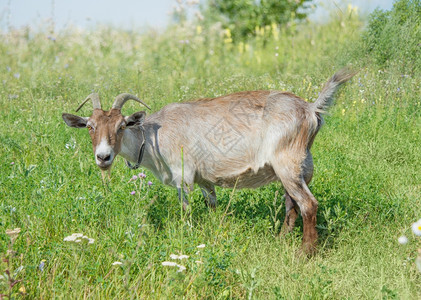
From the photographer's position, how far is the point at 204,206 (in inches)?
204

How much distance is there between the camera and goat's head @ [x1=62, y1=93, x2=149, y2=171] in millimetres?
4512

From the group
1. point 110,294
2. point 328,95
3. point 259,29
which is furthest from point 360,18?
point 110,294

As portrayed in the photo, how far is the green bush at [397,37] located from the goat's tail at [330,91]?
4.52 m

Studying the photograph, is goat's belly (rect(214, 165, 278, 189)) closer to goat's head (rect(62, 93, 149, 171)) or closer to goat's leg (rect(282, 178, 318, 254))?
goat's leg (rect(282, 178, 318, 254))

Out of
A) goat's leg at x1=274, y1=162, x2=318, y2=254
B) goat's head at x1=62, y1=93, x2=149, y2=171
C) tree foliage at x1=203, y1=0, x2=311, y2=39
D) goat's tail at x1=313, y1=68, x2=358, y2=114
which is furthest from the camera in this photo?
tree foliage at x1=203, y1=0, x2=311, y2=39

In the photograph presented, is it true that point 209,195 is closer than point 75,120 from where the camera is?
No

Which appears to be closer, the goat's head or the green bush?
the goat's head

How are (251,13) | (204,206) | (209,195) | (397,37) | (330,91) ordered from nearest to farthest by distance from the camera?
1. (330,91)
2. (204,206)
3. (209,195)
4. (397,37)
5. (251,13)

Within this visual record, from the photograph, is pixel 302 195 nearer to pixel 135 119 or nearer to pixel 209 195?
pixel 209 195

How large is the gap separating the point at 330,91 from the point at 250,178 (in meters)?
1.15

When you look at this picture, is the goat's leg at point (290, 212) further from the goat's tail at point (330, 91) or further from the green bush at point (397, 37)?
the green bush at point (397, 37)

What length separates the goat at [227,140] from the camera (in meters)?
4.66

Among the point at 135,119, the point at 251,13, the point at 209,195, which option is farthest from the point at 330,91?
the point at 251,13

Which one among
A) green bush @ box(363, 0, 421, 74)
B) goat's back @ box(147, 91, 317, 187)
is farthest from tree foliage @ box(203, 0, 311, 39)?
→ goat's back @ box(147, 91, 317, 187)
